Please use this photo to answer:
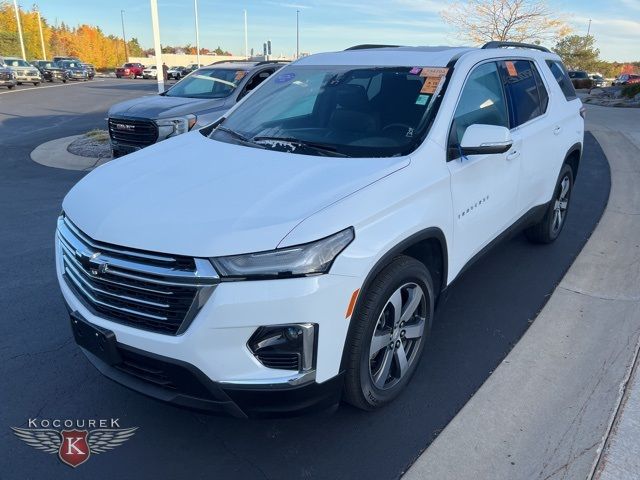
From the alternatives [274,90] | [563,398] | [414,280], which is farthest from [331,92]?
[563,398]

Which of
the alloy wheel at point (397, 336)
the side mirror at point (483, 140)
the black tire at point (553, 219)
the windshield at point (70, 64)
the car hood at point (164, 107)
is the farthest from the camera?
the windshield at point (70, 64)

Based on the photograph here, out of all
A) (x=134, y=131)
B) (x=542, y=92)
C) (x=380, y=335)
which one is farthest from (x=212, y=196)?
(x=134, y=131)

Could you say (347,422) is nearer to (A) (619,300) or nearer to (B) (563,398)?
(B) (563,398)

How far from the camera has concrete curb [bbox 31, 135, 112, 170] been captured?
9.83 meters

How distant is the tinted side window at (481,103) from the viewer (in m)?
3.26

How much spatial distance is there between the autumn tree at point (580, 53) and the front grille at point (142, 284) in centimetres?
6121

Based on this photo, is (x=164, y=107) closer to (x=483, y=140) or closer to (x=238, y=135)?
(x=238, y=135)

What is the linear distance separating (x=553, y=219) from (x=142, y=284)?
4290 mm

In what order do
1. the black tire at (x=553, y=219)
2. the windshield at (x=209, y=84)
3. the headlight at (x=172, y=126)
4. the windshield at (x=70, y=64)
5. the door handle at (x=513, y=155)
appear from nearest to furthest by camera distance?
the door handle at (x=513, y=155)
the black tire at (x=553, y=219)
the headlight at (x=172, y=126)
the windshield at (x=209, y=84)
the windshield at (x=70, y=64)

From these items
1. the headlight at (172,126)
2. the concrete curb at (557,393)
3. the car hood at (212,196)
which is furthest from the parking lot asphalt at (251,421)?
the headlight at (172,126)

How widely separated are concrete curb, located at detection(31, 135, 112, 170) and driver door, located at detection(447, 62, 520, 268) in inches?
308

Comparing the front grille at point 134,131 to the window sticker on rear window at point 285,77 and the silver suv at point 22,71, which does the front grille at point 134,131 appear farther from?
the silver suv at point 22,71

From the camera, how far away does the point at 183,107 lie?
8711 millimetres

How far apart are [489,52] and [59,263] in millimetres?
3230
